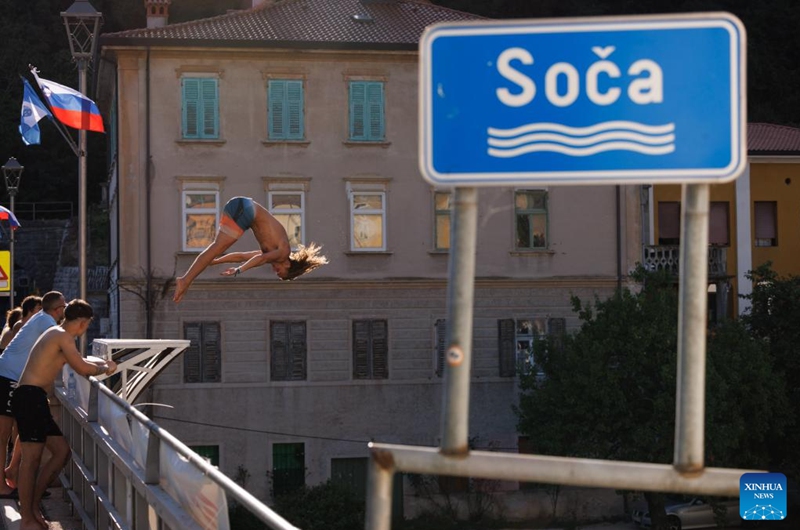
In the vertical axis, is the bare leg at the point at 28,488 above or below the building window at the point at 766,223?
below

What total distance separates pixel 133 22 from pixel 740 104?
8158cm

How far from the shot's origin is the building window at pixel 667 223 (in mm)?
50406

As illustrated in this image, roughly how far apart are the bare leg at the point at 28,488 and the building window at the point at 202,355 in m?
28.8

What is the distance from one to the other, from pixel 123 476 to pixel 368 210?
102 ft

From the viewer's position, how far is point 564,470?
3.04 meters

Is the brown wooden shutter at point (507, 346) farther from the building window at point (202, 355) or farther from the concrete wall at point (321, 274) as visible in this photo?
the building window at point (202, 355)

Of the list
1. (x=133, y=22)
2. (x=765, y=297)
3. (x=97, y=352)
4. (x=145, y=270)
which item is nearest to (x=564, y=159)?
(x=97, y=352)

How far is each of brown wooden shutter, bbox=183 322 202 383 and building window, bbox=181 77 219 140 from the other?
18.5 ft

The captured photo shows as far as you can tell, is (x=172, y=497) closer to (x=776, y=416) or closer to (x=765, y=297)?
(x=776, y=416)

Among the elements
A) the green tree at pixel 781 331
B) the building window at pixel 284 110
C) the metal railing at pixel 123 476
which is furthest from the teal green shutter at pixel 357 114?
the metal railing at pixel 123 476

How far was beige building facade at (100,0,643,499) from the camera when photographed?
39.0 metres

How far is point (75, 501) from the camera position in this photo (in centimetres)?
1284

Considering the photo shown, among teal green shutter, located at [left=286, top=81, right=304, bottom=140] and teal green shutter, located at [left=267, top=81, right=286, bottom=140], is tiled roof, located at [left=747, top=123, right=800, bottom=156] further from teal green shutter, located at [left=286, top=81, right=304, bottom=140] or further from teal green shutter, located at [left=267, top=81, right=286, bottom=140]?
teal green shutter, located at [left=267, top=81, right=286, bottom=140]

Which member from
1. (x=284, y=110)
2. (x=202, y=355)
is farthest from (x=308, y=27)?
(x=202, y=355)
